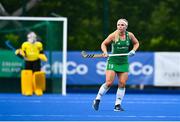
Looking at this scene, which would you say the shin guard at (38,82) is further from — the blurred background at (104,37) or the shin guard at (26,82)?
the blurred background at (104,37)

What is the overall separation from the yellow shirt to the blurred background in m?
1.71

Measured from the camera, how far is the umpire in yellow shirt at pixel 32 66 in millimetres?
21750

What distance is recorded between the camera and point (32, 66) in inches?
862

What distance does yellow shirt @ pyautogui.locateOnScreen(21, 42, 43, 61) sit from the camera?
71.3 ft

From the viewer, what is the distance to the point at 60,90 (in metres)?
23.3

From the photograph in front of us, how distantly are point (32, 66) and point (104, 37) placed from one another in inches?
Answer: 188

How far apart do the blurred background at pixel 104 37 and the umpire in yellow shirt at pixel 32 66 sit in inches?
57.7

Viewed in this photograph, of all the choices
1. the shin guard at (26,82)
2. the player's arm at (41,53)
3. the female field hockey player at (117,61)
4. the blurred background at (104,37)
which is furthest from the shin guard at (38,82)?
the female field hockey player at (117,61)

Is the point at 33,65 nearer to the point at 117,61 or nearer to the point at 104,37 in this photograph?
the point at 104,37

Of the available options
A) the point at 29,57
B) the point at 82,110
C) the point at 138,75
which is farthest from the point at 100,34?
the point at 82,110

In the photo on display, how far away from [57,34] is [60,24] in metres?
0.33

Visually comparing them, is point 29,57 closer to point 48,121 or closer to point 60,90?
point 60,90

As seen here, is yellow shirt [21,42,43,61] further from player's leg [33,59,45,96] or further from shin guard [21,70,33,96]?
shin guard [21,70,33,96]

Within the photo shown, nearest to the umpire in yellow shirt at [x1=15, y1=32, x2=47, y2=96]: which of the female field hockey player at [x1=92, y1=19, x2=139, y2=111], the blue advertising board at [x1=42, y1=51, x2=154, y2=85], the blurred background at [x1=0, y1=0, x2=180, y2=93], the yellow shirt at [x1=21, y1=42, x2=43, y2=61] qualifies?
the yellow shirt at [x1=21, y1=42, x2=43, y2=61]
